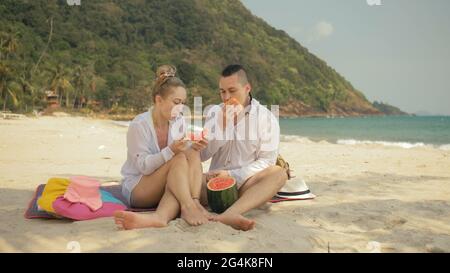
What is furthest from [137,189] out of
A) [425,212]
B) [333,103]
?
[333,103]

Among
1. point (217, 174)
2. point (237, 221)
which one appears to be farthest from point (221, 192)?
point (237, 221)

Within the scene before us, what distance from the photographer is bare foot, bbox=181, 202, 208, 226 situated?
11.1 ft

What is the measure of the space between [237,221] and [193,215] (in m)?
0.38

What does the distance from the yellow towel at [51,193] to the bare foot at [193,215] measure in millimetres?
1194

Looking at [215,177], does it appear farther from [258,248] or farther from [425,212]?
[425,212]

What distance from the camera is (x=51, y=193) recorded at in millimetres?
3857

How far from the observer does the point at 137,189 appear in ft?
12.8

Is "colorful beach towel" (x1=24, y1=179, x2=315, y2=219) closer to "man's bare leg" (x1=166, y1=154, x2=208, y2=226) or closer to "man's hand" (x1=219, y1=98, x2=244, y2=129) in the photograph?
"man's bare leg" (x1=166, y1=154, x2=208, y2=226)

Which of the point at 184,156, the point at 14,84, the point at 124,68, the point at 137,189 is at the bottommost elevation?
the point at 137,189

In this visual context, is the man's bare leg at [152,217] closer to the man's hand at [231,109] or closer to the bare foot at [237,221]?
the bare foot at [237,221]

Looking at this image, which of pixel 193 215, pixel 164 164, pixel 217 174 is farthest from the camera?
pixel 217 174

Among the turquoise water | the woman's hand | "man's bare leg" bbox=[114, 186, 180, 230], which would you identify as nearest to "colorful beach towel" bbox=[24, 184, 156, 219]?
"man's bare leg" bbox=[114, 186, 180, 230]

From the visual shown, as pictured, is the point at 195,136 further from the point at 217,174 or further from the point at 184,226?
the point at 184,226
